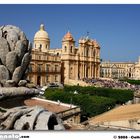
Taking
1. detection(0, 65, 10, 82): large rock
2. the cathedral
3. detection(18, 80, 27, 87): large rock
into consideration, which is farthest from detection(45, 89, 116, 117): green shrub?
detection(0, 65, 10, 82): large rock

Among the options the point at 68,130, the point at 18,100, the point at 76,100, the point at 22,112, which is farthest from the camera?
the point at 76,100

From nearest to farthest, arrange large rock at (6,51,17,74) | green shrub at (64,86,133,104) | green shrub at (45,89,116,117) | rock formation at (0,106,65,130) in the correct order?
rock formation at (0,106,65,130), large rock at (6,51,17,74), green shrub at (45,89,116,117), green shrub at (64,86,133,104)

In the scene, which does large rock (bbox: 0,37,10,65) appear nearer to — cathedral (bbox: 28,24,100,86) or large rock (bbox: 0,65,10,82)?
large rock (bbox: 0,65,10,82)

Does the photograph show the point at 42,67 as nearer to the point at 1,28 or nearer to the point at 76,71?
the point at 76,71

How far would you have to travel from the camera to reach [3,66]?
3197 mm

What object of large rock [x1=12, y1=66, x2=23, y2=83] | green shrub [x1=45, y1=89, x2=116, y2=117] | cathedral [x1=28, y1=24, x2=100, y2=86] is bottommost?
green shrub [x1=45, y1=89, x2=116, y2=117]

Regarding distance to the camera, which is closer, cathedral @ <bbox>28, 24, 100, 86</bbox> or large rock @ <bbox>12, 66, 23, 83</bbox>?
large rock @ <bbox>12, 66, 23, 83</bbox>

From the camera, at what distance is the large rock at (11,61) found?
318 centimetres

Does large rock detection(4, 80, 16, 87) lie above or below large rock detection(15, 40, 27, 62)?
below

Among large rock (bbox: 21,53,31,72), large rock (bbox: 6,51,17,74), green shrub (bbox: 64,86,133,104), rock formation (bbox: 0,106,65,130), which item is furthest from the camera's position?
green shrub (bbox: 64,86,133,104)

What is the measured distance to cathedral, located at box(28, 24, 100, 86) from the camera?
29.5 metres

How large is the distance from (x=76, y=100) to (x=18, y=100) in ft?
43.7

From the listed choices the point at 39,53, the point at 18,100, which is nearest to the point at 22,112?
the point at 18,100

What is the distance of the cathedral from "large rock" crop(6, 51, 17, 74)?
2427 cm
